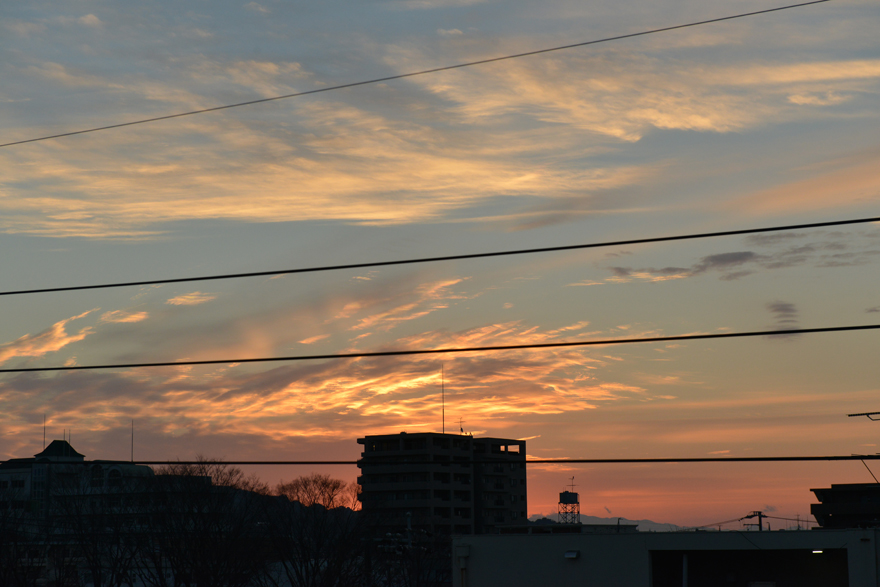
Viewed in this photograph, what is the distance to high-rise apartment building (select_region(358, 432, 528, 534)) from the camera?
496 feet

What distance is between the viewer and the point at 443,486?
507ft

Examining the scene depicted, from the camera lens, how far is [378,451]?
170 m

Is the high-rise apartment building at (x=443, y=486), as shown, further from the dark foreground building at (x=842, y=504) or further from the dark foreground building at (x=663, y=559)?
the dark foreground building at (x=663, y=559)

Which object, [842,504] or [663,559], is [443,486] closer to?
[842,504]

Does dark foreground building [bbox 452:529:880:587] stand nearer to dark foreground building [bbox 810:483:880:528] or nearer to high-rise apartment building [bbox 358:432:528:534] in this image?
dark foreground building [bbox 810:483:880:528]

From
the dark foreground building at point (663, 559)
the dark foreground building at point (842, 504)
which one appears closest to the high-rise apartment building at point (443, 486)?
the dark foreground building at point (842, 504)

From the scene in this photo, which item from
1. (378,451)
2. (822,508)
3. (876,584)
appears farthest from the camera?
(378,451)

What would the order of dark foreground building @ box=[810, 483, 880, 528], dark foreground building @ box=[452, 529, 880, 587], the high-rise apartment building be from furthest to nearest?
the high-rise apartment building
dark foreground building @ box=[810, 483, 880, 528]
dark foreground building @ box=[452, 529, 880, 587]

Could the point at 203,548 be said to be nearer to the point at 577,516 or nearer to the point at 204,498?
the point at 204,498

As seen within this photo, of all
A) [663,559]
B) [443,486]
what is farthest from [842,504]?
[443,486]

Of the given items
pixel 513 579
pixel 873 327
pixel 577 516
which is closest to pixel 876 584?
pixel 513 579

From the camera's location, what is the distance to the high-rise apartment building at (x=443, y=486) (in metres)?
151

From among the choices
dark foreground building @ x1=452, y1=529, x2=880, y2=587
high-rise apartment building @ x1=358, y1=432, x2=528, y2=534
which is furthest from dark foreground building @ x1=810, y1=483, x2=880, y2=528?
high-rise apartment building @ x1=358, y1=432, x2=528, y2=534

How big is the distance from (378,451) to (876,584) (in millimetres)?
142259
